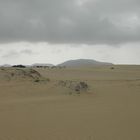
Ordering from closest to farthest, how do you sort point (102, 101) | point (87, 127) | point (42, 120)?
point (87, 127), point (42, 120), point (102, 101)

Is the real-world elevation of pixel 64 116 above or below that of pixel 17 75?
below

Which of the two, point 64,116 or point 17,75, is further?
point 17,75

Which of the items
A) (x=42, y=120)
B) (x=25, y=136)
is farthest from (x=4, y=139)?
(x=42, y=120)

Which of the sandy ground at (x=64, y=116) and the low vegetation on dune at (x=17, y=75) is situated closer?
the sandy ground at (x=64, y=116)

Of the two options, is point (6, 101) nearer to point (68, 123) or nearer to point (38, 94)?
point (38, 94)

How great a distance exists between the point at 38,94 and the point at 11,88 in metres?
1.60

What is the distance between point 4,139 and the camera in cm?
784

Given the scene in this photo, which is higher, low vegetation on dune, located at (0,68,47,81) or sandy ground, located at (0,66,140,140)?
low vegetation on dune, located at (0,68,47,81)

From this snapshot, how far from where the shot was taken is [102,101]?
14.1 m

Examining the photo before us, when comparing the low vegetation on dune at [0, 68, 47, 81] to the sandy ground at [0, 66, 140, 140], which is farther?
the low vegetation on dune at [0, 68, 47, 81]

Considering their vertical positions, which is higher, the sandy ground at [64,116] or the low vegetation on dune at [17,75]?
the low vegetation on dune at [17,75]

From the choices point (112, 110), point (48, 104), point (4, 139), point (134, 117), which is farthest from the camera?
point (48, 104)

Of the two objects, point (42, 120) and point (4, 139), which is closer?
point (4, 139)

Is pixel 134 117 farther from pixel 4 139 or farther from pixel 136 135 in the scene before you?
pixel 4 139
